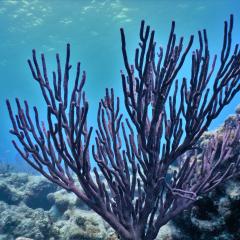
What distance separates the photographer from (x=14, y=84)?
5541 cm

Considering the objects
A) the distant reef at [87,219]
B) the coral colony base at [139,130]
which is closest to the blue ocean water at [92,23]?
the distant reef at [87,219]

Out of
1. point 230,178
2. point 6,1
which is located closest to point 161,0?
point 6,1

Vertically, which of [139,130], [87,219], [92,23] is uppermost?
[92,23]

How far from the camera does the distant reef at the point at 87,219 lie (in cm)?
399

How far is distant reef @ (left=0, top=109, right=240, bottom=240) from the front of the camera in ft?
13.1

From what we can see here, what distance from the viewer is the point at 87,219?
246 inches

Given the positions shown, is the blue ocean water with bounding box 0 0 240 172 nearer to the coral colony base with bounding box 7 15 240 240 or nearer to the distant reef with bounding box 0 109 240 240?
the distant reef with bounding box 0 109 240 240

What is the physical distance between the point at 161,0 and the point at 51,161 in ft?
85.0

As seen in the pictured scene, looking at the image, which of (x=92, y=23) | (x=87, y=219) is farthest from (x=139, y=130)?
(x=92, y=23)

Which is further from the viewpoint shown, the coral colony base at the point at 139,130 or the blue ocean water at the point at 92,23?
the blue ocean water at the point at 92,23

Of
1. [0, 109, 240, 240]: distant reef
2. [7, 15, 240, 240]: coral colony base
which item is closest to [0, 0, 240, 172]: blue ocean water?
[0, 109, 240, 240]: distant reef

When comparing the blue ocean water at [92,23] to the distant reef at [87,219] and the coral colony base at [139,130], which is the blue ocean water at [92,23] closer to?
the distant reef at [87,219]

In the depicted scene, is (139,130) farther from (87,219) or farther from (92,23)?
(92,23)

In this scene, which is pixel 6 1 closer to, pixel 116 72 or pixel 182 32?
pixel 182 32
